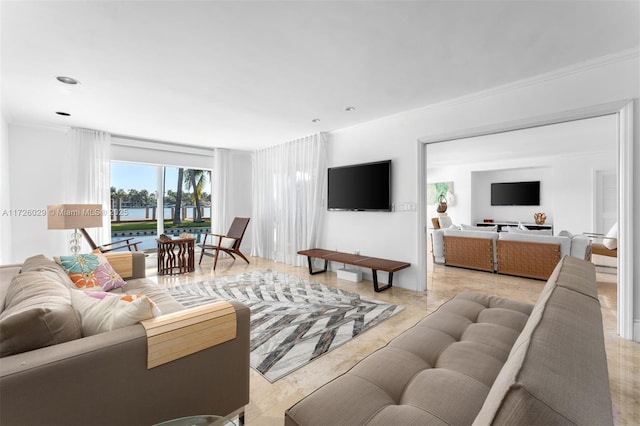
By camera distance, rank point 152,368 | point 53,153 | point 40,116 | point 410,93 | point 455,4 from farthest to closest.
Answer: point 53,153 → point 40,116 → point 410,93 → point 455,4 → point 152,368

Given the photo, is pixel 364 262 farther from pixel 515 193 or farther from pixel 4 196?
pixel 515 193

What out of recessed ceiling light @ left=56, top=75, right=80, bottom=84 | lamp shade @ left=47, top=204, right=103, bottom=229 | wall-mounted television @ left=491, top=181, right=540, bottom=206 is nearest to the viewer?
recessed ceiling light @ left=56, top=75, right=80, bottom=84

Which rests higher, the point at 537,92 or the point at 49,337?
the point at 537,92

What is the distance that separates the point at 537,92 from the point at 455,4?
171cm

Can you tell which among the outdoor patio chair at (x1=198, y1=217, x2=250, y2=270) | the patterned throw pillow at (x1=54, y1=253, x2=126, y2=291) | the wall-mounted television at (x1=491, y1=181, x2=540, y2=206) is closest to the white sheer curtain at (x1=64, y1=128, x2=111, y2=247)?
the outdoor patio chair at (x1=198, y1=217, x2=250, y2=270)

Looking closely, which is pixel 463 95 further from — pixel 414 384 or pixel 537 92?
pixel 414 384

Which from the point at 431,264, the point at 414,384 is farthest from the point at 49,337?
the point at 431,264

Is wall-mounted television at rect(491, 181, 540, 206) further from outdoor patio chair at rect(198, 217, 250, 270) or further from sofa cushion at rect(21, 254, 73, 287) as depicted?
sofa cushion at rect(21, 254, 73, 287)

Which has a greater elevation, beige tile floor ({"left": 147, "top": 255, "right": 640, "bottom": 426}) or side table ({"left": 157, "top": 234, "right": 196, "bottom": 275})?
side table ({"left": 157, "top": 234, "right": 196, "bottom": 275})

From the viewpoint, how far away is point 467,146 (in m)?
6.29

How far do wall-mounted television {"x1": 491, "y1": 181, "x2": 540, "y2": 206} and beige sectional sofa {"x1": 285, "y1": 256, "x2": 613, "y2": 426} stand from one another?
771 centimetres

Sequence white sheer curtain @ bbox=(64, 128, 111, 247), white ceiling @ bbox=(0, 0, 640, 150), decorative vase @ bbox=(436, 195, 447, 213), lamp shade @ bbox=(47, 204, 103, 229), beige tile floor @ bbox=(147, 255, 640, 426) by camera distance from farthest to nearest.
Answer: decorative vase @ bbox=(436, 195, 447, 213)
white sheer curtain @ bbox=(64, 128, 111, 247)
lamp shade @ bbox=(47, 204, 103, 229)
white ceiling @ bbox=(0, 0, 640, 150)
beige tile floor @ bbox=(147, 255, 640, 426)

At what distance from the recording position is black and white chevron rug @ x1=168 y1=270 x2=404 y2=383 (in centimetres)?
229

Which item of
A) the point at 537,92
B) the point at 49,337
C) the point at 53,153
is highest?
the point at 537,92
